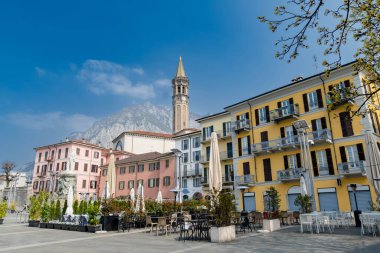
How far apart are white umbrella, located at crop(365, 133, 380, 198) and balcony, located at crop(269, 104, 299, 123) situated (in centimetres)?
1353

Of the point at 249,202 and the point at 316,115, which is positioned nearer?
the point at 316,115

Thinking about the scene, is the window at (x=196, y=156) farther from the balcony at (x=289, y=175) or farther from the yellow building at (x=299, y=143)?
the balcony at (x=289, y=175)

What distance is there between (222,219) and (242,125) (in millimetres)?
22959

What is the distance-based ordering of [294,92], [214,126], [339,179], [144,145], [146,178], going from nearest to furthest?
[339,179] < [294,92] < [214,126] < [146,178] < [144,145]

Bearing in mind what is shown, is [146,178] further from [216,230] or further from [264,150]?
[216,230]

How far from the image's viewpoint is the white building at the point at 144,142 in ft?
212

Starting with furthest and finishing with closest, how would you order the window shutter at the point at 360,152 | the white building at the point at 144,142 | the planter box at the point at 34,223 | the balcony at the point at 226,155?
the white building at the point at 144,142 → the balcony at the point at 226,155 → the window shutter at the point at 360,152 → the planter box at the point at 34,223

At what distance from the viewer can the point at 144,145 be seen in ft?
218

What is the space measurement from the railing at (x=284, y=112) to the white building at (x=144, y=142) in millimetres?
39563

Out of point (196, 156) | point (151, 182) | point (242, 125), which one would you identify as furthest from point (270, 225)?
point (151, 182)

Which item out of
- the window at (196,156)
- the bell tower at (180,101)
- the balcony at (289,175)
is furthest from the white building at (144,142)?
the balcony at (289,175)

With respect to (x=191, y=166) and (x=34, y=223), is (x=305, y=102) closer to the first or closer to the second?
(x=191, y=166)

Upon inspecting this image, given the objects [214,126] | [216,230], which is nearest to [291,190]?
A: [214,126]

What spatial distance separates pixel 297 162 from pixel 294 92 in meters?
7.57
